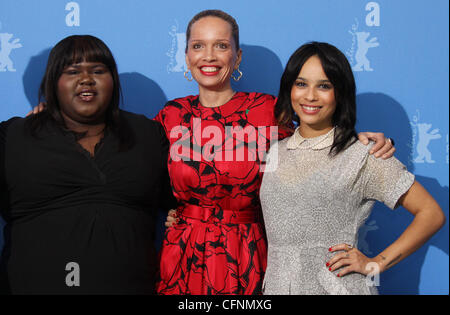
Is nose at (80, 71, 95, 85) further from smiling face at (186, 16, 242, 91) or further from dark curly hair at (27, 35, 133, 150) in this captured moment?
smiling face at (186, 16, 242, 91)

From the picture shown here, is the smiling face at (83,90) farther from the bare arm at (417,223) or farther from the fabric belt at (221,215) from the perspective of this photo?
the bare arm at (417,223)

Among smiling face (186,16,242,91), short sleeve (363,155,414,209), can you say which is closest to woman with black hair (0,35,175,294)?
smiling face (186,16,242,91)

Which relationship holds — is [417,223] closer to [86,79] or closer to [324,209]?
[324,209]

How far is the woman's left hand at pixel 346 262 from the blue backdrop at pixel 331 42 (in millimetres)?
670

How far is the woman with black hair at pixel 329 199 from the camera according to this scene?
1292 millimetres

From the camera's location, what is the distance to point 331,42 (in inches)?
77.0

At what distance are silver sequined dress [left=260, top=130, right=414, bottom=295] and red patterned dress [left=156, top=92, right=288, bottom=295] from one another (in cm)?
16

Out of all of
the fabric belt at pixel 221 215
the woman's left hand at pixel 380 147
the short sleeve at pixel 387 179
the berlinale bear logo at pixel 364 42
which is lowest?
the fabric belt at pixel 221 215

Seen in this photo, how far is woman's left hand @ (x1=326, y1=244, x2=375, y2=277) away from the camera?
50.7 inches

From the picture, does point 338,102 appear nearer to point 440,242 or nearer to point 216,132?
point 216,132

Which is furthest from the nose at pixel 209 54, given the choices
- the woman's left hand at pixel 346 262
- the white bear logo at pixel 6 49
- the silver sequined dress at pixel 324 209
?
the white bear logo at pixel 6 49

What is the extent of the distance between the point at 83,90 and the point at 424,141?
1438mm
